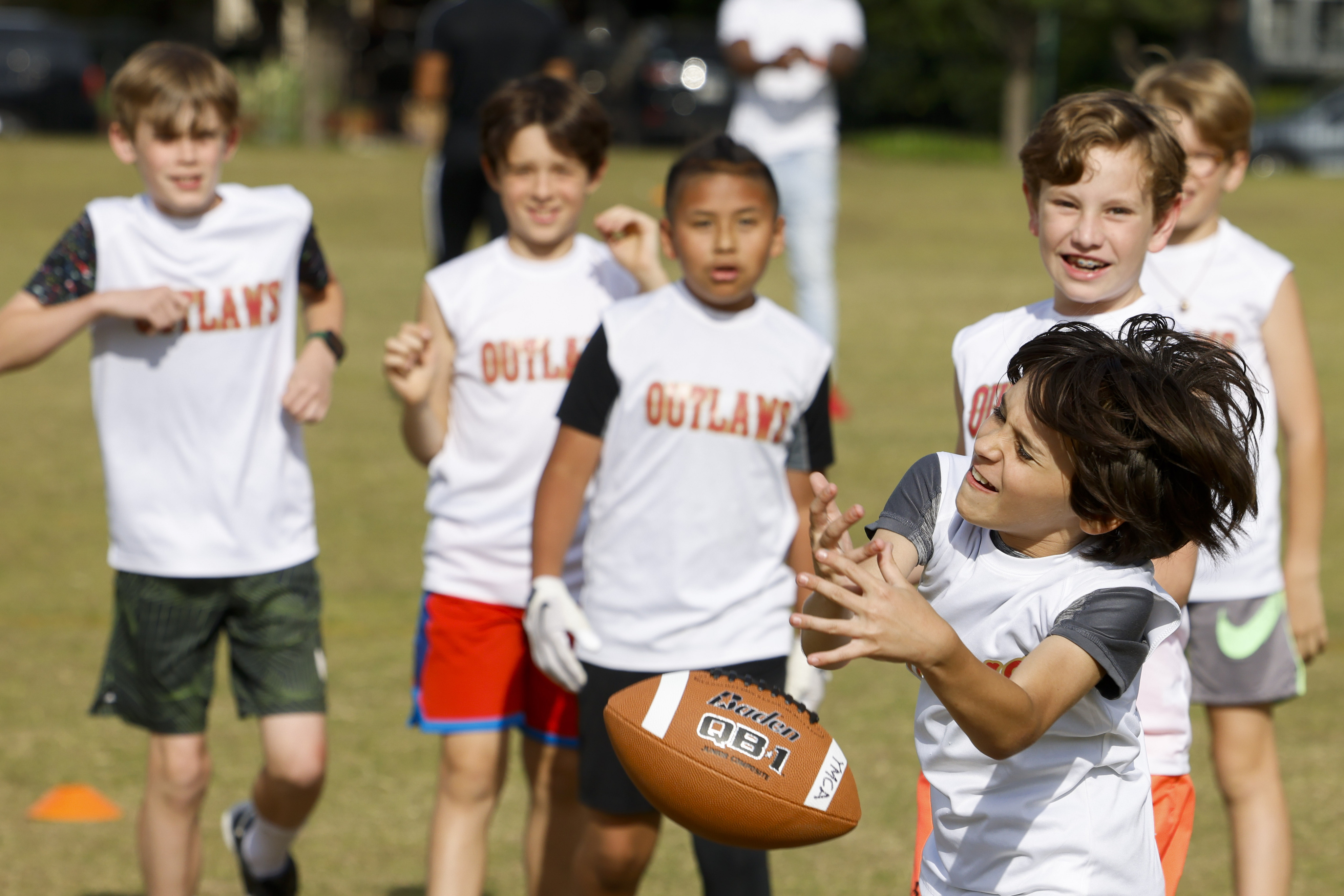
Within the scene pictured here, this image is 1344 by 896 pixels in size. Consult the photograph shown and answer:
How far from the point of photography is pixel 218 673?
237 inches

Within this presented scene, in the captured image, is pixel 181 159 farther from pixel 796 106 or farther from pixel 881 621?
pixel 796 106

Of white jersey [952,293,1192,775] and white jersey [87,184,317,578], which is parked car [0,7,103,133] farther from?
white jersey [952,293,1192,775]

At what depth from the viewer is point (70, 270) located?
A: 397 cm

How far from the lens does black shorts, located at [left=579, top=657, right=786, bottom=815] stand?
3643mm

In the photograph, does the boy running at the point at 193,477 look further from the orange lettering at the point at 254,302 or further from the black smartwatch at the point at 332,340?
the black smartwatch at the point at 332,340

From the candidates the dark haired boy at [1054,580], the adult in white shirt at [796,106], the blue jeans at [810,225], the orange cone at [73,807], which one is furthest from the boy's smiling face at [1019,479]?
the adult in white shirt at [796,106]

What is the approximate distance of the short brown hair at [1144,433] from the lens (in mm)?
2408

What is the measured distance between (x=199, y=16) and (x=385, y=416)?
34.1 metres

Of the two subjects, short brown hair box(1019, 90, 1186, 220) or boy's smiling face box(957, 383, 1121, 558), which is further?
short brown hair box(1019, 90, 1186, 220)

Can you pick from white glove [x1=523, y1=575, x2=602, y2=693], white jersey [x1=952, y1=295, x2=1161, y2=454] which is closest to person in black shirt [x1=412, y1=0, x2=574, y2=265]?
white glove [x1=523, y1=575, x2=602, y2=693]

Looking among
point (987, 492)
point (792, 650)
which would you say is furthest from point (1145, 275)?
point (987, 492)

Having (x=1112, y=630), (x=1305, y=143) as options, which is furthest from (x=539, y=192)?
(x=1305, y=143)

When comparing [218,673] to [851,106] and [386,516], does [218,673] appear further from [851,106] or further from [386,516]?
[851,106]

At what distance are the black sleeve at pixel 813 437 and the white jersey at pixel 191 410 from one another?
1.29m
